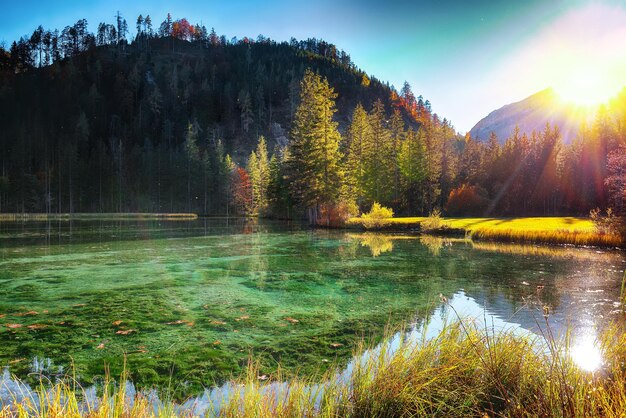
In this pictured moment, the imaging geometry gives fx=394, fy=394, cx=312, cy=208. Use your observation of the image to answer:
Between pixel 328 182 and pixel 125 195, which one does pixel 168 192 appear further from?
pixel 328 182

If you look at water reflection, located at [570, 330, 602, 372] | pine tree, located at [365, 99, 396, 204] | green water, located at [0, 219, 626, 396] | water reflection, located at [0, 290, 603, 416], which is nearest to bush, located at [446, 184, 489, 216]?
pine tree, located at [365, 99, 396, 204]

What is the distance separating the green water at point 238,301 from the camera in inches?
275

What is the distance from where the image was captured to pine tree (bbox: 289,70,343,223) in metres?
46.9

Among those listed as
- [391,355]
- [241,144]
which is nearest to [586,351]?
[391,355]

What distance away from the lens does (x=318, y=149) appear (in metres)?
47.0

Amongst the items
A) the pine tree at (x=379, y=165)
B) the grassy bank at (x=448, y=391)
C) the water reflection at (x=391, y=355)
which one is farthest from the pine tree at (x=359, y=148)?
the grassy bank at (x=448, y=391)

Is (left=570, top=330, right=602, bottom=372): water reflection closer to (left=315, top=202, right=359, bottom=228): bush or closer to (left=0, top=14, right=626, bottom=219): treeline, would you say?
(left=0, top=14, right=626, bottom=219): treeline

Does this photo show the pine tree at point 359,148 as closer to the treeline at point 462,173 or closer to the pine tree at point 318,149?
the treeline at point 462,173

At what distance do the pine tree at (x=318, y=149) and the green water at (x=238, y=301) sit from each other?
23691 millimetres

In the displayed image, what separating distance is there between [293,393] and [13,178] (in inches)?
4021

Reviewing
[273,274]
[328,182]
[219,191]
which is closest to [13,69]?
[219,191]

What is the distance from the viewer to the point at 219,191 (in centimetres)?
9500

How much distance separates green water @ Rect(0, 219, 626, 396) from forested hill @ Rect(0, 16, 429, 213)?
75202 millimetres

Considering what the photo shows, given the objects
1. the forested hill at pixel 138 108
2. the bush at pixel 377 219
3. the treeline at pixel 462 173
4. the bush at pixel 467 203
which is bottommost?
the bush at pixel 377 219
